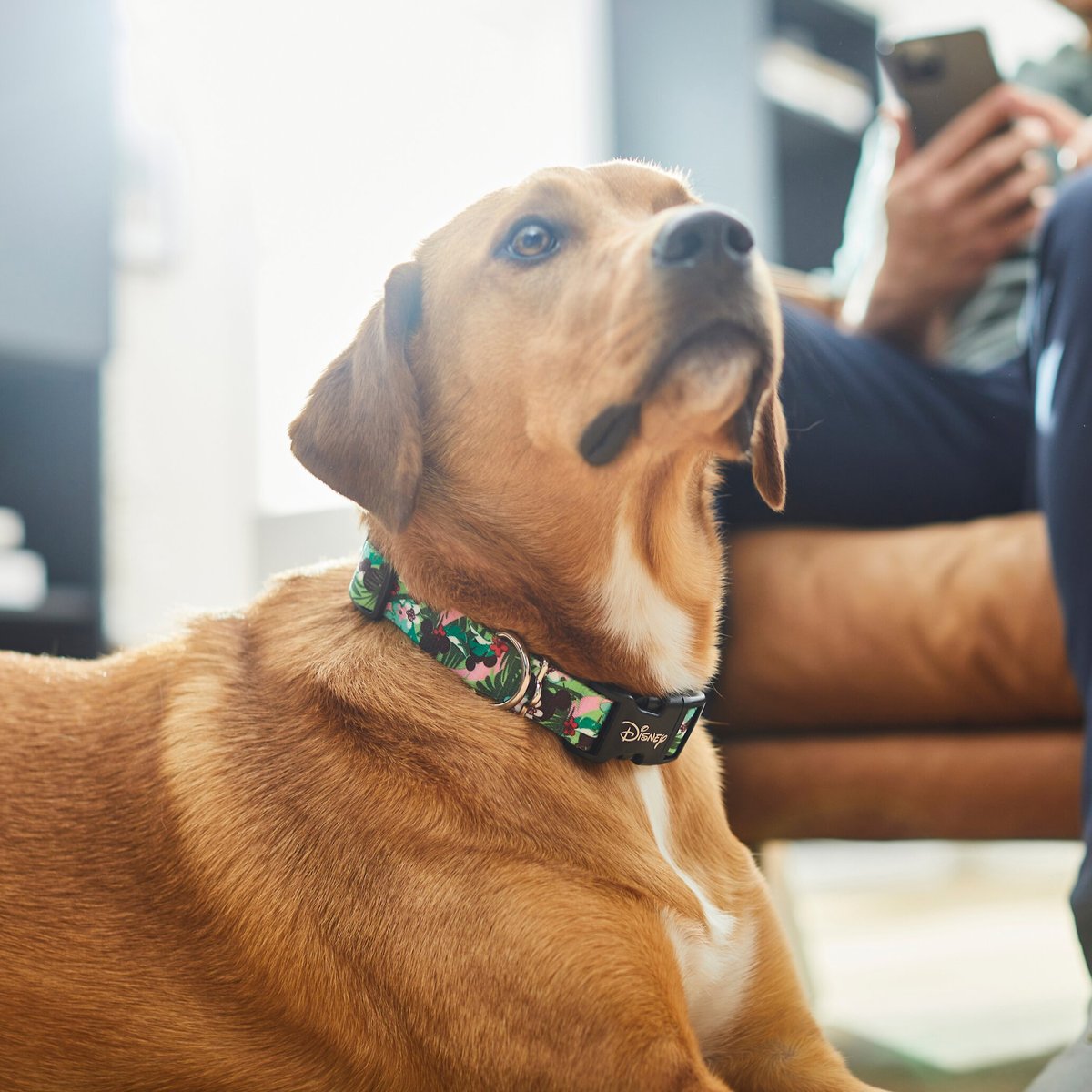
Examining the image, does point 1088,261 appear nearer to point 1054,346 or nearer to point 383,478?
point 1054,346

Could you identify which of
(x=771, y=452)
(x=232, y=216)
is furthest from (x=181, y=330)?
(x=771, y=452)

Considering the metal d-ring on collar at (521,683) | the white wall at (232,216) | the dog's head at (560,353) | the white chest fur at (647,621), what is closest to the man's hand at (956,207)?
the dog's head at (560,353)

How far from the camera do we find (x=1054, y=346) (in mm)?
1768

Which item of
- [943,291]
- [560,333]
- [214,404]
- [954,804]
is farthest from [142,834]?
[214,404]

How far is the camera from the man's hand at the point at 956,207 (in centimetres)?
220

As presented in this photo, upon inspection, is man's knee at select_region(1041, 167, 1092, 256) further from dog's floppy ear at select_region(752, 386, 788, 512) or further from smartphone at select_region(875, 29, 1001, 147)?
dog's floppy ear at select_region(752, 386, 788, 512)

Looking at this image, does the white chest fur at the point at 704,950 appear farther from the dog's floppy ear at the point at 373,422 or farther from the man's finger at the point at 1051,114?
the man's finger at the point at 1051,114

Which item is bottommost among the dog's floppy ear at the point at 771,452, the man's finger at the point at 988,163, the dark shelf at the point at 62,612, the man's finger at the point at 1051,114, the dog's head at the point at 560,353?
the dark shelf at the point at 62,612

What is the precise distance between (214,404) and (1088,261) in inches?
129

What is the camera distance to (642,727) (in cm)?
129

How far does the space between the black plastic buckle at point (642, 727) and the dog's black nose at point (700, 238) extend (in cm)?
47

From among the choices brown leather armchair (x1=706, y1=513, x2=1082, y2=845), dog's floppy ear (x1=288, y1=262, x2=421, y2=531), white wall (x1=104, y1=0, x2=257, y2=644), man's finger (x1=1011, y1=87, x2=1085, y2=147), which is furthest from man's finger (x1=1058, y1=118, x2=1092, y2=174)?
white wall (x1=104, y1=0, x2=257, y2=644)

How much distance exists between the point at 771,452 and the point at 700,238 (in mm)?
374

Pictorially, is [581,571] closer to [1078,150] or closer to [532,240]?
[532,240]
